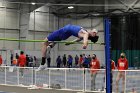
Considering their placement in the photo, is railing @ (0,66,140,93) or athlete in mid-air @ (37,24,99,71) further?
railing @ (0,66,140,93)

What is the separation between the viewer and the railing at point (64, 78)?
15245 mm

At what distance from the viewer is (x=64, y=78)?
17766 mm

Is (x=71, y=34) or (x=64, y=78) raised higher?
(x=71, y=34)

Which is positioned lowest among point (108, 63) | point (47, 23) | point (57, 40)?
point (108, 63)

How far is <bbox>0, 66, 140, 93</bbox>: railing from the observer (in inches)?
600

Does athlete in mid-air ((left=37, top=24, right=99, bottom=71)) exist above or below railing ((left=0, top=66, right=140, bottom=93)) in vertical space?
above

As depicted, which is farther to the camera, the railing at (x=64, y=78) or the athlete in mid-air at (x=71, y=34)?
the railing at (x=64, y=78)

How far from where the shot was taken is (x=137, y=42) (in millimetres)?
39750

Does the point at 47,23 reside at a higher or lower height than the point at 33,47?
higher

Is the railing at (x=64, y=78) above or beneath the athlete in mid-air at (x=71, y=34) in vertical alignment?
beneath

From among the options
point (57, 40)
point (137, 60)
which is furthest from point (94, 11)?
point (57, 40)

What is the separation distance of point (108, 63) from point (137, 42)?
31207 mm

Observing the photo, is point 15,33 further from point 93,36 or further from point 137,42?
point 93,36

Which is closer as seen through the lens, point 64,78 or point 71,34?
point 71,34
